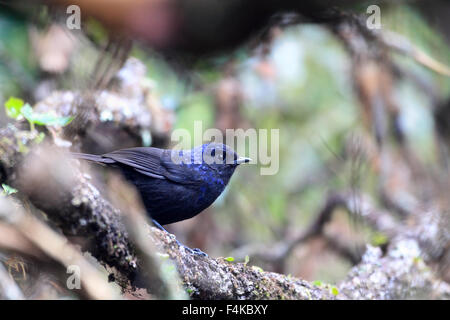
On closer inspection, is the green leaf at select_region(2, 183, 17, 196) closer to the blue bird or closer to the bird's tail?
the bird's tail

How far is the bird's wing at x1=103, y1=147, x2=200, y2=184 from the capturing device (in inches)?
135

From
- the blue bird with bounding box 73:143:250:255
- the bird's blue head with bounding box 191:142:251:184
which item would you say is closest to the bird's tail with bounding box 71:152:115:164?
the blue bird with bounding box 73:143:250:255

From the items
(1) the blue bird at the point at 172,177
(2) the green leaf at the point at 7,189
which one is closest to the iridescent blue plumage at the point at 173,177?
(1) the blue bird at the point at 172,177

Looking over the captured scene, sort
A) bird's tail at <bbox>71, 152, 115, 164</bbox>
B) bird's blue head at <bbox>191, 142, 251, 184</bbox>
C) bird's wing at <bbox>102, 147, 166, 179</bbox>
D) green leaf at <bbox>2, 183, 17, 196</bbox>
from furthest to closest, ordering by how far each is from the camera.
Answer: bird's blue head at <bbox>191, 142, 251, 184</bbox>, bird's wing at <bbox>102, 147, 166, 179</bbox>, bird's tail at <bbox>71, 152, 115, 164</bbox>, green leaf at <bbox>2, 183, 17, 196</bbox>

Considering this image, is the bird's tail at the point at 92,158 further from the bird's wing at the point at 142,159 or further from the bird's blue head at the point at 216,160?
the bird's blue head at the point at 216,160

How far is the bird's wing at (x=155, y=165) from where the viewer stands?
342 centimetres

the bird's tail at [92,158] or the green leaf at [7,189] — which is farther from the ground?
the bird's tail at [92,158]

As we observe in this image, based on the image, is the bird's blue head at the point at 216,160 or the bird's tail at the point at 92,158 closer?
the bird's tail at the point at 92,158

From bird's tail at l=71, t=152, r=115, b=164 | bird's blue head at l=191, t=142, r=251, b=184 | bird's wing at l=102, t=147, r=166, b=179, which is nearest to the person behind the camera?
bird's tail at l=71, t=152, r=115, b=164

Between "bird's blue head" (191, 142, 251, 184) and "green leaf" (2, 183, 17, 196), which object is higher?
"bird's blue head" (191, 142, 251, 184)

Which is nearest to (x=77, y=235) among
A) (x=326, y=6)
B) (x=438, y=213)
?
(x=326, y=6)

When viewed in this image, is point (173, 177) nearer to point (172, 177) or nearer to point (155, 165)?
point (172, 177)

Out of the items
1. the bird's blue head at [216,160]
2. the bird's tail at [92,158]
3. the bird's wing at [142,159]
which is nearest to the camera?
the bird's tail at [92,158]
